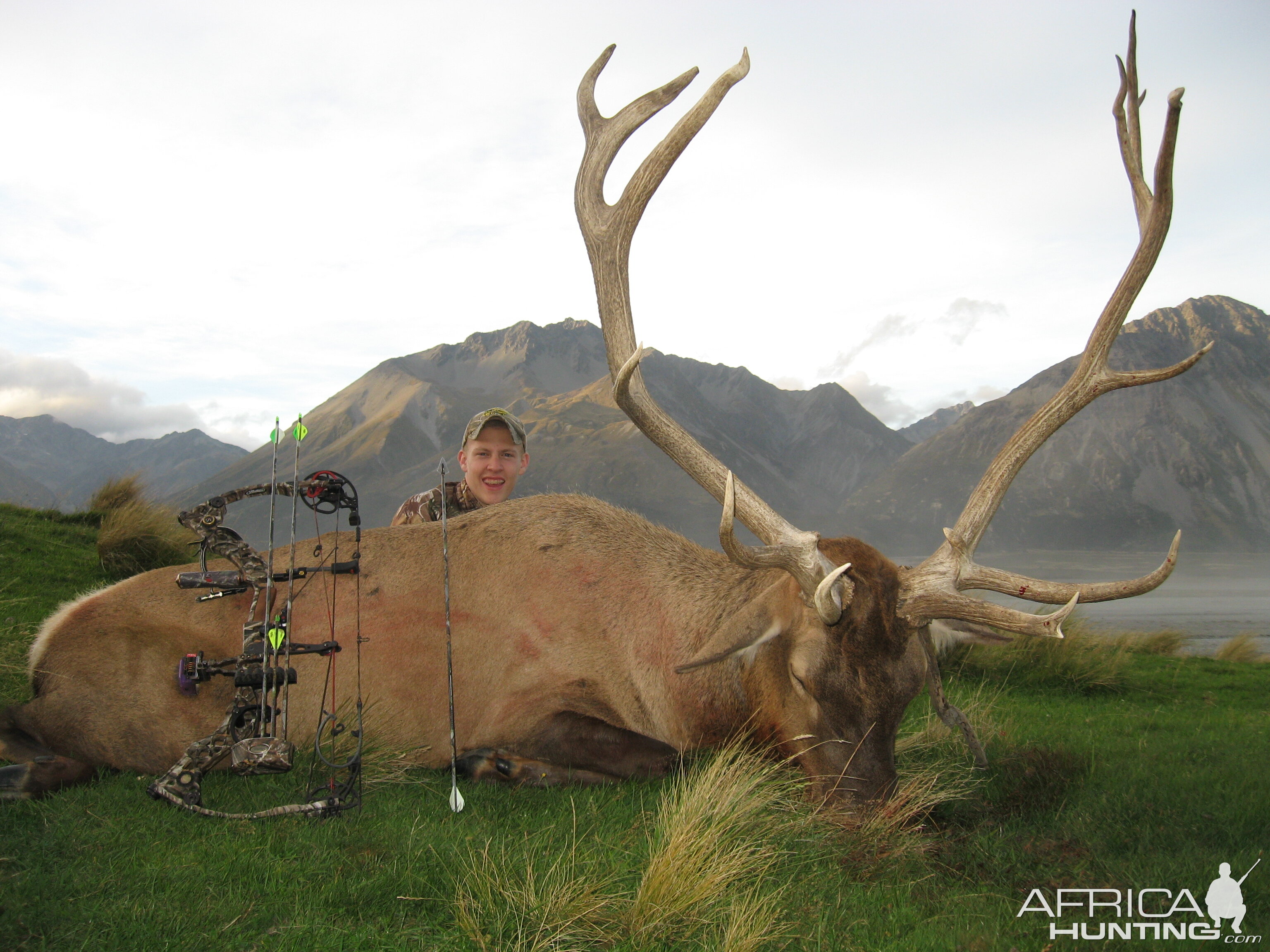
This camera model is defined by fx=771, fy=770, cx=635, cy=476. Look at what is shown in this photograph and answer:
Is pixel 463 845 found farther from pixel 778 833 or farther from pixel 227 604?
pixel 227 604

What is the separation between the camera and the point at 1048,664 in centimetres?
1013

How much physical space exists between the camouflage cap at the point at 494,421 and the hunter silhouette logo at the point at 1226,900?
19.2ft

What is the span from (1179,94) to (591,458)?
11494 centimetres

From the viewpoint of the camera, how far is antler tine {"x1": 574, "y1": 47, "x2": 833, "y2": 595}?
4672 millimetres

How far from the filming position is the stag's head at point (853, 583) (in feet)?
13.3

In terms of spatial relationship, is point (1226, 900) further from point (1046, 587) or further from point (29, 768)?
point (29, 768)

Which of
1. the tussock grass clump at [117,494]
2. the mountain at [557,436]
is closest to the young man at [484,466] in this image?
the tussock grass clump at [117,494]

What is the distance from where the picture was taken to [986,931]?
278cm

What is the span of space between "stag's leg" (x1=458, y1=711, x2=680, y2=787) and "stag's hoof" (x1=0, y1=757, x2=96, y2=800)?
74.3 inches

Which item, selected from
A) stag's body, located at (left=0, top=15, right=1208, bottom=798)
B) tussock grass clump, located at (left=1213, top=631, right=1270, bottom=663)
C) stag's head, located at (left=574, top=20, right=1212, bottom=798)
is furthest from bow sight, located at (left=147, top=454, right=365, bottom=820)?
tussock grass clump, located at (left=1213, top=631, right=1270, bottom=663)

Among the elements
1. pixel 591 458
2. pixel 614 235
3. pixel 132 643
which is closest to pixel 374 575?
pixel 132 643

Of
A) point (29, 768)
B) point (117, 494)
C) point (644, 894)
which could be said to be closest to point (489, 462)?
point (29, 768)

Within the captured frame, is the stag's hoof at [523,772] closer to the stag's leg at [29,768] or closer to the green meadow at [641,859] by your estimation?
the green meadow at [641,859]

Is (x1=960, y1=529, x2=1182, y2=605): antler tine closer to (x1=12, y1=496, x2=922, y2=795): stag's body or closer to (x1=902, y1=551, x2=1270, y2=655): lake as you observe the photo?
(x1=12, y1=496, x2=922, y2=795): stag's body
